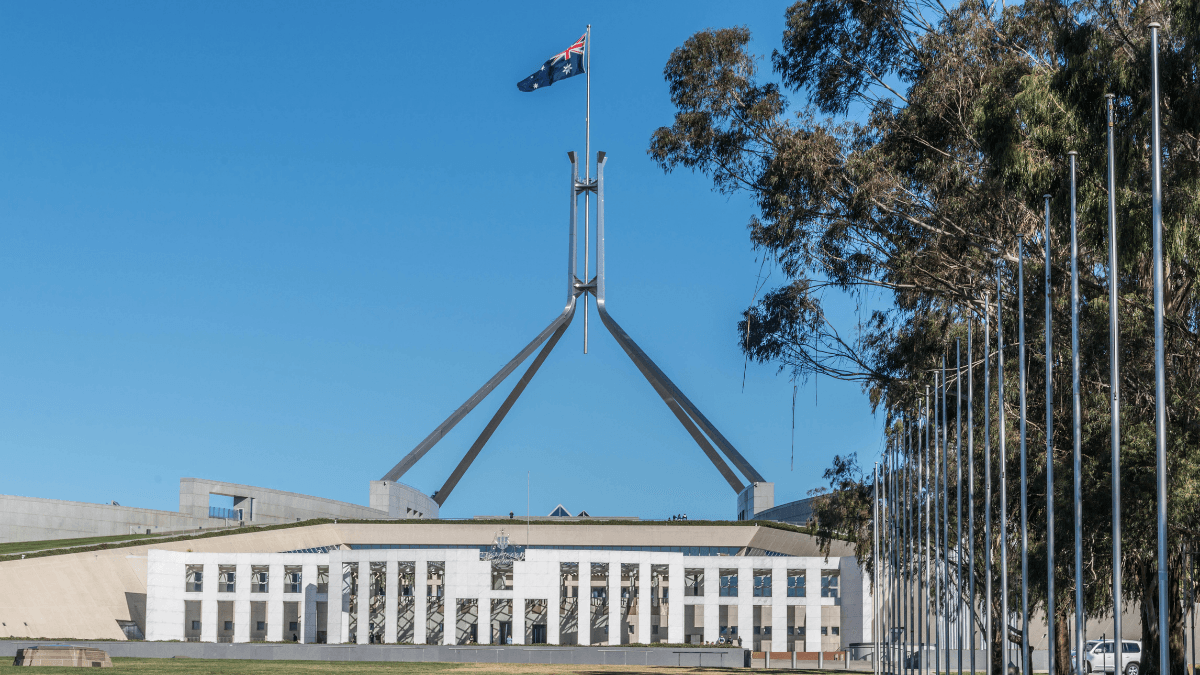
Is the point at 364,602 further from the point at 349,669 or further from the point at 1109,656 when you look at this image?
the point at 1109,656

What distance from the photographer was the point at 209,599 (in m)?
31.8

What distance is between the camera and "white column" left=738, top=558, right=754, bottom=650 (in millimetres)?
30094

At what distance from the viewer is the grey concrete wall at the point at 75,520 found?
37.1 meters

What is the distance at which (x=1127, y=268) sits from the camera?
40.0 ft

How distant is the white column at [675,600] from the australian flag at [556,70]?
41.2 feet

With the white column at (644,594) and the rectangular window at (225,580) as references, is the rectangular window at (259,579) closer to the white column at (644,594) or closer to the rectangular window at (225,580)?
the rectangular window at (225,580)

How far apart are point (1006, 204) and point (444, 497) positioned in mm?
28801

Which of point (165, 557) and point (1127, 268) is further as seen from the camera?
point (165, 557)

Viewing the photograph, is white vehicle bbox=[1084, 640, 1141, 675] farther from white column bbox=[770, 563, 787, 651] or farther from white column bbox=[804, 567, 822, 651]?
white column bbox=[770, 563, 787, 651]

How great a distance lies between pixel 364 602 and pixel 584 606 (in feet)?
17.7

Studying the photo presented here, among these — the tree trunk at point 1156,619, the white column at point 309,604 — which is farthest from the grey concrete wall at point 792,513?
the tree trunk at point 1156,619

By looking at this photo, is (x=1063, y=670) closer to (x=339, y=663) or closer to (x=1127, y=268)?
(x=1127, y=268)

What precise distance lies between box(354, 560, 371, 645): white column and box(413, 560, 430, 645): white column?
1.15 metres

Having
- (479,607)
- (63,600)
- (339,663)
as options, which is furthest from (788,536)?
(63,600)
